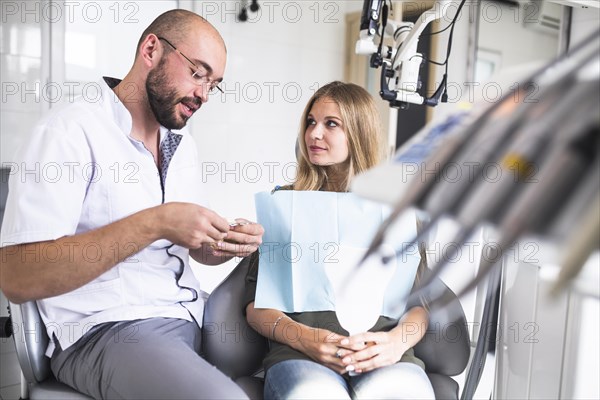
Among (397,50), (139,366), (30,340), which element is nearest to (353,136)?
(397,50)

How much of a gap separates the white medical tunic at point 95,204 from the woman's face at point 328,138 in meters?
0.39

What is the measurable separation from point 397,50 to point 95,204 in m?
0.80

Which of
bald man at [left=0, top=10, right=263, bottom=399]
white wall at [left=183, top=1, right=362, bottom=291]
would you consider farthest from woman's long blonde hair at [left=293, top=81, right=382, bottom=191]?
white wall at [left=183, top=1, right=362, bottom=291]

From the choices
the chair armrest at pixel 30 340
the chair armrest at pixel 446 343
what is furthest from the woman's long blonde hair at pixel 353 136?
the chair armrest at pixel 30 340

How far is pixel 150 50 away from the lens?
58.1 inches

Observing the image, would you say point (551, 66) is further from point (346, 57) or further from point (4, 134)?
point (346, 57)

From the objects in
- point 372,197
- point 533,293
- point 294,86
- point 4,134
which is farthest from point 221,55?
point 294,86

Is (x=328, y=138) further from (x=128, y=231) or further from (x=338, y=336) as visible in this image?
(x=128, y=231)

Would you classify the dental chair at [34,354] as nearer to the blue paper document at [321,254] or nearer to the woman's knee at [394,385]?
the blue paper document at [321,254]

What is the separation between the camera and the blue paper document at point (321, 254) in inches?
56.9

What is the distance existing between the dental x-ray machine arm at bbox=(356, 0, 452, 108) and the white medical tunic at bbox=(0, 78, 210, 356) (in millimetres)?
559

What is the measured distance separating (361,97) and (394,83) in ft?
0.51

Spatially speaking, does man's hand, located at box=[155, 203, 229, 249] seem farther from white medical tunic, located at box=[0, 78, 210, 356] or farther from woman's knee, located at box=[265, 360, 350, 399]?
woman's knee, located at box=[265, 360, 350, 399]

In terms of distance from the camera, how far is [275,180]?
12.2 feet
